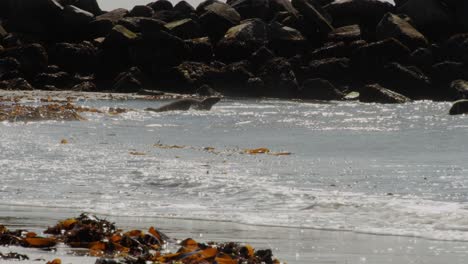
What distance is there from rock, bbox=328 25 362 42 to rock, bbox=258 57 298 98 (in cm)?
403

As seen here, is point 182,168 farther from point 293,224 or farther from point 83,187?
point 293,224

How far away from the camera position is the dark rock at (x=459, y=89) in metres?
32.2

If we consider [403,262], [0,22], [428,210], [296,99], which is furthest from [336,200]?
[0,22]

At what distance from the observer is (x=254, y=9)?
44.9m

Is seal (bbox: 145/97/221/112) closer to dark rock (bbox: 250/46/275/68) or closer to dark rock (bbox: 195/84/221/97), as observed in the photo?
dark rock (bbox: 195/84/221/97)

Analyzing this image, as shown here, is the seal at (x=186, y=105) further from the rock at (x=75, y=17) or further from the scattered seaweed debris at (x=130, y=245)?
the scattered seaweed debris at (x=130, y=245)

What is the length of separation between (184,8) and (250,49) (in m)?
7.61

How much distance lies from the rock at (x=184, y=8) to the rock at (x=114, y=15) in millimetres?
3066

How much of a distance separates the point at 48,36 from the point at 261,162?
34.5 metres

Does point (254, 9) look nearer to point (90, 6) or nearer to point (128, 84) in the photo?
point (90, 6)

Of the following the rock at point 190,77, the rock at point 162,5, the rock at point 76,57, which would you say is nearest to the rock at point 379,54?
the rock at point 190,77

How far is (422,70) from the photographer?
37.8 metres

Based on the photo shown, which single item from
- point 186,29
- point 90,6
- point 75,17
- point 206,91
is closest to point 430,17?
point 186,29

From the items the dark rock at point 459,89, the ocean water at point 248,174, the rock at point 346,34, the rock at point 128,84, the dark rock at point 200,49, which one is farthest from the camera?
the dark rock at point 200,49
